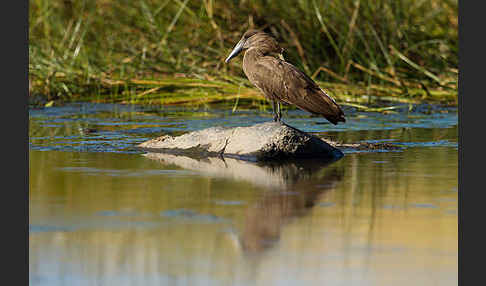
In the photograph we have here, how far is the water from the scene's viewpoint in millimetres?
3441

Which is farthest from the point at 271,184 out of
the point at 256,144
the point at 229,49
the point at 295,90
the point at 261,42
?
the point at 229,49

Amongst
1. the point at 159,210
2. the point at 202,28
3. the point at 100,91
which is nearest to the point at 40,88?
the point at 100,91

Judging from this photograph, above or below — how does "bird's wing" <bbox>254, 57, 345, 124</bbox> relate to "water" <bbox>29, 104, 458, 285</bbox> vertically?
above

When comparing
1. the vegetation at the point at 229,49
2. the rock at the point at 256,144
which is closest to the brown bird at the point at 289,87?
the rock at the point at 256,144

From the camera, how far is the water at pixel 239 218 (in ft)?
11.3

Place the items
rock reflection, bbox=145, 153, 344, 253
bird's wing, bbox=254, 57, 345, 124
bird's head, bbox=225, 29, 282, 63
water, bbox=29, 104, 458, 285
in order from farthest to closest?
bird's head, bbox=225, 29, 282, 63
bird's wing, bbox=254, 57, 345, 124
rock reflection, bbox=145, 153, 344, 253
water, bbox=29, 104, 458, 285

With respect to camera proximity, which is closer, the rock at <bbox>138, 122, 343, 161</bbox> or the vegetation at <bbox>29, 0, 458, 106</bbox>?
the rock at <bbox>138, 122, 343, 161</bbox>

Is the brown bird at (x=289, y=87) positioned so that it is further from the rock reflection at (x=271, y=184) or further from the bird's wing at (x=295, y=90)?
the rock reflection at (x=271, y=184)

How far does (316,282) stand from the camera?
327 centimetres

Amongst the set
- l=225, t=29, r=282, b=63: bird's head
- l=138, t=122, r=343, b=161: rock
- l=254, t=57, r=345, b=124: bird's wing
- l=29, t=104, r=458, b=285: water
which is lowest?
l=29, t=104, r=458, b=285: water

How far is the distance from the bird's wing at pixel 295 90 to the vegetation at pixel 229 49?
3336mm

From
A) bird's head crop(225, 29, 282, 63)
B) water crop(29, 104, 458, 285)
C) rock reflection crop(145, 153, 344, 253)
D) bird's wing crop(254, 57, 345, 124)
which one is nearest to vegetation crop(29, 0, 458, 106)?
bird's head crop(225, 29, 282, 63)

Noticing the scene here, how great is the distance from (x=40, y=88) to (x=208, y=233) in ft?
26.7

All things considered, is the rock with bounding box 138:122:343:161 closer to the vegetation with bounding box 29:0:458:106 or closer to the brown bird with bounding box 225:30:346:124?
the brown bird with bounding box 225:30:346:124
